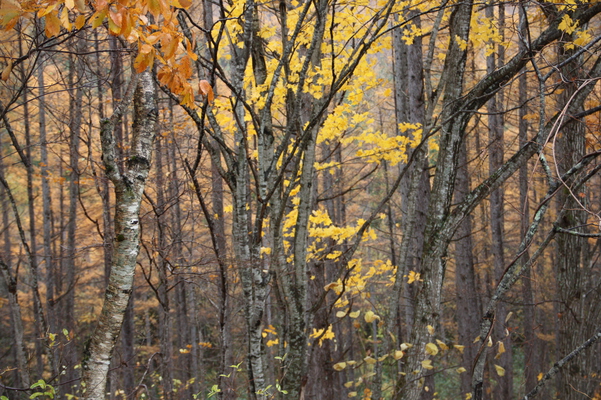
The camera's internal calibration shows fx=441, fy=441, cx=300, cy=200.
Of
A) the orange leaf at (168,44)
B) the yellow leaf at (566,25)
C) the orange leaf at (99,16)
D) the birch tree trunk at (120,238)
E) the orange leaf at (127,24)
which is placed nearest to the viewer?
the orange leaf at (99,16)

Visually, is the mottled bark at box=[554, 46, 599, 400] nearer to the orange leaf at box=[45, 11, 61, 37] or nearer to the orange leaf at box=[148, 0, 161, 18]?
the orange leaf at box=[148, 0, 161, 18]

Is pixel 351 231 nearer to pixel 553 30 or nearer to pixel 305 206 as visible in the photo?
pixel 305 206

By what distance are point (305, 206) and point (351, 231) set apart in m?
3.08

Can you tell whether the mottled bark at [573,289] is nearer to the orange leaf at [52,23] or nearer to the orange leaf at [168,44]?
the orange leaf at [168,44]

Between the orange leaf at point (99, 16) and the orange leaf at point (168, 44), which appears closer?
the orange leaf at point (99, 16)

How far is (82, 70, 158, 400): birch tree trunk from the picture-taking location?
2434 mm

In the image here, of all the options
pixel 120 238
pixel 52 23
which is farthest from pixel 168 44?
pixel 120 238

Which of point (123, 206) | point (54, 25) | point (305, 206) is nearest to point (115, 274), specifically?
point (123, 206)

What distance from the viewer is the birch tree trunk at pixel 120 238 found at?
2.43 meters

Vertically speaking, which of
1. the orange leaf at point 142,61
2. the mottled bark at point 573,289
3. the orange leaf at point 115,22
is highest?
the orange leaf at point 115,22

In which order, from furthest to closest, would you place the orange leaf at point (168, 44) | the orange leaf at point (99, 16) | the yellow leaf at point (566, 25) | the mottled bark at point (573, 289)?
the mottled bark at point (573, 289) → the yellow leaf at point (566, 25) → the orange leaf at point (168, 44) → the orange leaf at point (99, 16)

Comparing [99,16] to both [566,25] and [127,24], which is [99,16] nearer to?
[127,24]

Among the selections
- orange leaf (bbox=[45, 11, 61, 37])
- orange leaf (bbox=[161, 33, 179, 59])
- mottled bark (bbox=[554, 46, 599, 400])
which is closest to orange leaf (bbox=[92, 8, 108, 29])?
orange leaf (bbox=[45, 11, 61, 37])

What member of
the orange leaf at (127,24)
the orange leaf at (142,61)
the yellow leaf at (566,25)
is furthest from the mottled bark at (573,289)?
the orange leaf at (127,24)
